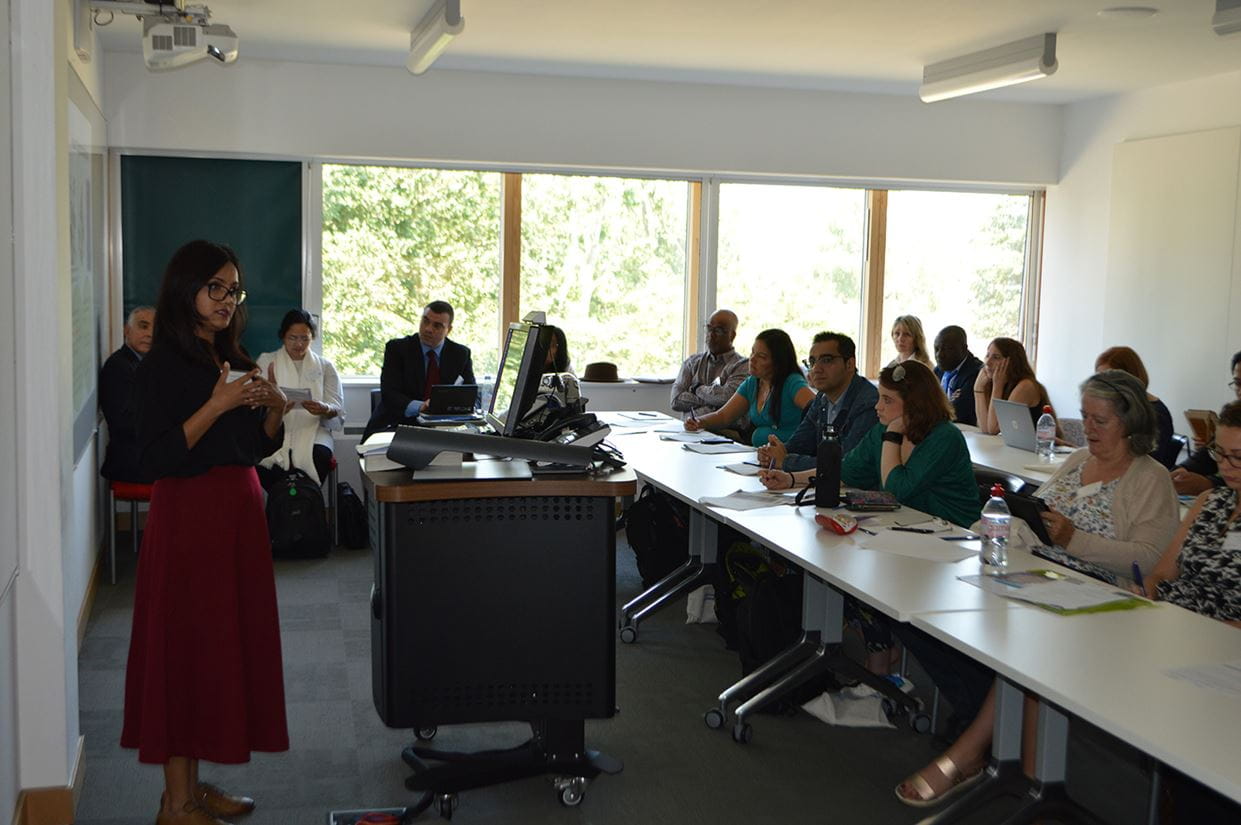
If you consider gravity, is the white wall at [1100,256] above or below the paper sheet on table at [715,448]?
above

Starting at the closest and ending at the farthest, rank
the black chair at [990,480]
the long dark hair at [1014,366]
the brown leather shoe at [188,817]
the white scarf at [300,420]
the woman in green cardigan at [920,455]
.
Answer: the brown leather shoe at [188,817] < the woman in green cardigan at [920,455] < the black chair at [990,480] < the long dark hair at [1014,366] < the white scarf at [300,420]

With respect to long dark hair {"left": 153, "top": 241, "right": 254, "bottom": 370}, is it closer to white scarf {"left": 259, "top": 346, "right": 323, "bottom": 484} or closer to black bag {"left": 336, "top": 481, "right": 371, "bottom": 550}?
white scarf {"left": 259, "top": 346, "right": 323, "bottom": 484}

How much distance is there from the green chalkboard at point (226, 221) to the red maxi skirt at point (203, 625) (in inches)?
181

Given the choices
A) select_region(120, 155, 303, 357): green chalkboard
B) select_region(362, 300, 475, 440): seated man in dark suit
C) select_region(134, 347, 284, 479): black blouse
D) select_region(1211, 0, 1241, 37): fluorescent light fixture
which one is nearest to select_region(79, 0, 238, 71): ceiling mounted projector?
select_region(120, 155, 303, 357): green chalkboard

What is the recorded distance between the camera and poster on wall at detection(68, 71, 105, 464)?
4.51 m

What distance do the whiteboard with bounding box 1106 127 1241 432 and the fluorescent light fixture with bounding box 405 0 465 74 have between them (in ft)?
15.3

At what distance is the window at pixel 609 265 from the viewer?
7.95 metres

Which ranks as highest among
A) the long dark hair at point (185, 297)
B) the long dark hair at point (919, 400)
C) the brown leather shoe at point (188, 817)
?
the long dark hair at point (185, 297)

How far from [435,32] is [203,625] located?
3.65m

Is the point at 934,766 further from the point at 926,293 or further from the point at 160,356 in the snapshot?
the point at 926,293

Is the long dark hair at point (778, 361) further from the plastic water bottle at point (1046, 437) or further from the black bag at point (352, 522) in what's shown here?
the black bag at point (352, 522)

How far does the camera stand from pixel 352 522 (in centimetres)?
673

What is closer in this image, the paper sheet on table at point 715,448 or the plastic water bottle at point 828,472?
the plastic water bottle at point 828,472

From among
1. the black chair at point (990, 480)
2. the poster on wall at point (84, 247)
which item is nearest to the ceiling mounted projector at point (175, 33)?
the poster on wall at point (84, 247)
